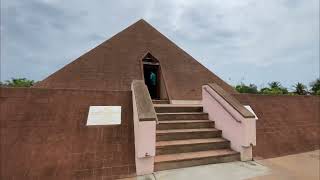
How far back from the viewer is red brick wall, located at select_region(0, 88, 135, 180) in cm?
→ 361

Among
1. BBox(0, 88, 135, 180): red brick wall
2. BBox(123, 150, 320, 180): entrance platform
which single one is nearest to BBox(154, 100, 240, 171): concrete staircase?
BBox(123, 150, 320, 180): entrance platform

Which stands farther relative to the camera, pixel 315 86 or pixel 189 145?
pixel 315 86

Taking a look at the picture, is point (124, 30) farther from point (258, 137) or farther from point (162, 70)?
point (258, 137)

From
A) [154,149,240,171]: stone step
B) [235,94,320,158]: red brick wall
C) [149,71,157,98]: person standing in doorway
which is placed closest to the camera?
[154,149,240,171]: stone step

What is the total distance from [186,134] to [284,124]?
10.7ft

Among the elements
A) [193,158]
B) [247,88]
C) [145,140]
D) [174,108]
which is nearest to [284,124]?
[174,108]

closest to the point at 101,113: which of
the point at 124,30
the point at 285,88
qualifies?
the point at 124,30

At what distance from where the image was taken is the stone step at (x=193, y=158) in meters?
4.00

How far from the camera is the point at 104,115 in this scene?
181 inches

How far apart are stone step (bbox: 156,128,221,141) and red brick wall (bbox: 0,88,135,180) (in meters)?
0.72

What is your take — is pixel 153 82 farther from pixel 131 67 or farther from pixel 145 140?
pixel 145 140

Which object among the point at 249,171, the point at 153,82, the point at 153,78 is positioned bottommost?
the point at 249,171

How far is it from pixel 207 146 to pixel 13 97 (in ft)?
13.3

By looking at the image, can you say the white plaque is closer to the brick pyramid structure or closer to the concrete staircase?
the concrete staircase
